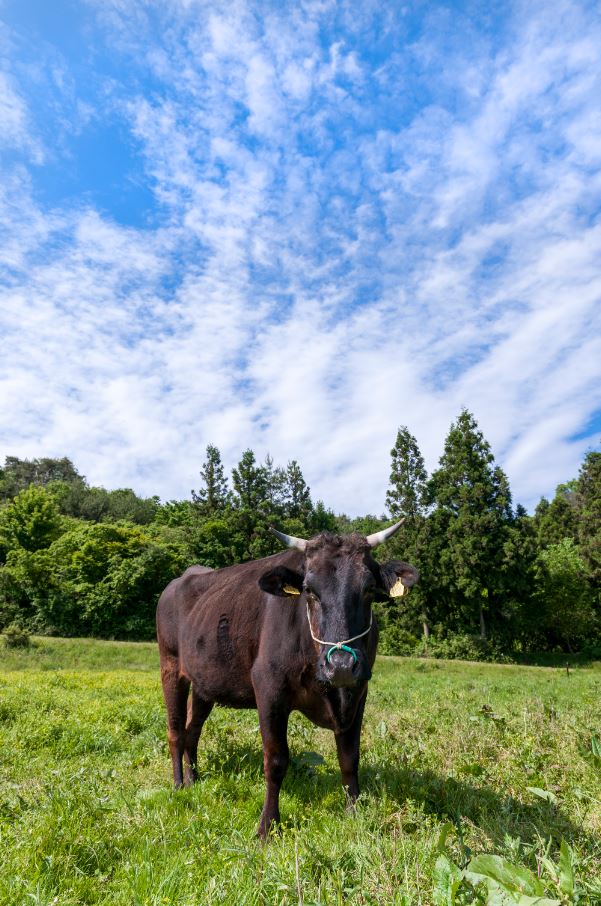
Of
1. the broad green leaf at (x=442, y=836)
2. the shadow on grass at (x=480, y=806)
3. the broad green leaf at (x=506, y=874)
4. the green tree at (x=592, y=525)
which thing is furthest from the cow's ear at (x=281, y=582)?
the green tree at (x=592, y=525)

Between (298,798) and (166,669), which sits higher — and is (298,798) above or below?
below

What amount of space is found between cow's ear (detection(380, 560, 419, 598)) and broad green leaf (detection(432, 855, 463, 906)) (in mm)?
2408

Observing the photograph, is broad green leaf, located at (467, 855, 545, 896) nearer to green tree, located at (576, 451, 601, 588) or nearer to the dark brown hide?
the dark brown hide

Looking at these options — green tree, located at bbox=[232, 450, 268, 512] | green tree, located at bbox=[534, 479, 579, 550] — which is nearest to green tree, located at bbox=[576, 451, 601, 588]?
green tree, located at bbox=[534, 479, 579, 550]

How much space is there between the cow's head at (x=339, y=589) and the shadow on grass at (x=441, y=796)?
3.72 ft

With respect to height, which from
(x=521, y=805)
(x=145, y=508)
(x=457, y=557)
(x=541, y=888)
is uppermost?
(x=145, y=508)

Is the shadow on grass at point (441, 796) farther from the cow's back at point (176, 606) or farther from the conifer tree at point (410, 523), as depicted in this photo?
the conifer tree at point (410, 523)

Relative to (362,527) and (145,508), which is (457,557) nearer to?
(362,527)

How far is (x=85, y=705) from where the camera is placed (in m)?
11.1

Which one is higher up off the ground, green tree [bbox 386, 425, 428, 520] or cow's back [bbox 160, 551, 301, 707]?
green tree [bbox 386, 425, 428, 520]

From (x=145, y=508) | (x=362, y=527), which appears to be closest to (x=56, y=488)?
(x=145, y=508)

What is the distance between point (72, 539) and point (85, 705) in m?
41.1

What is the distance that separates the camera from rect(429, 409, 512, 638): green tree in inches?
1654

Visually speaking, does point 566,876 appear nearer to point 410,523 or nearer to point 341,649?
point 341,649
